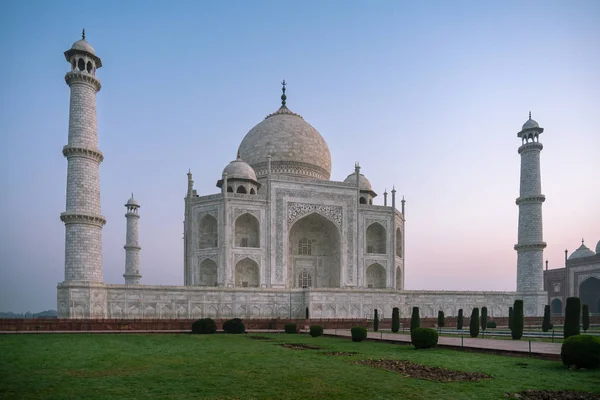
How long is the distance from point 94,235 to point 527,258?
89.9 feet

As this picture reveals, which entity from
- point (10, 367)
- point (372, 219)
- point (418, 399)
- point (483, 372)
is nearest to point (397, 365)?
point (483, 372)

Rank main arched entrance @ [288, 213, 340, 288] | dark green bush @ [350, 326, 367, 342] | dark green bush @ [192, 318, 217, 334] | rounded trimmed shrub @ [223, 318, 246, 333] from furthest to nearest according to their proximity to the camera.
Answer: main arched entrance @ [288, 213, 340, 288], rounded trimmed shrub @ [223, 318, 246, 333], dark green bush @ [192, 318, 217, 334], dark green bush @ [350, 326, 367, 342]

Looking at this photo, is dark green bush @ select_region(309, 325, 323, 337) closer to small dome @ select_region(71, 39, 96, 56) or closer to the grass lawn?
the grass lawn

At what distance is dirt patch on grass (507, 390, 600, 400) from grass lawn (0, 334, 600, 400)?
23 cm

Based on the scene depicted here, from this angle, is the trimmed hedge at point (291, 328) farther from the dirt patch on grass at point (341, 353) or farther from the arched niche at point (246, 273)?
the arched niche at point (246, 273)

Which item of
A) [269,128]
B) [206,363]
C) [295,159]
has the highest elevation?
[269,128]

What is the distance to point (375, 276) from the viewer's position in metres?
38.4

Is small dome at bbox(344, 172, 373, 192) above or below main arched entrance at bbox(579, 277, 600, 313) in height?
above

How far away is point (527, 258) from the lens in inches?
1398

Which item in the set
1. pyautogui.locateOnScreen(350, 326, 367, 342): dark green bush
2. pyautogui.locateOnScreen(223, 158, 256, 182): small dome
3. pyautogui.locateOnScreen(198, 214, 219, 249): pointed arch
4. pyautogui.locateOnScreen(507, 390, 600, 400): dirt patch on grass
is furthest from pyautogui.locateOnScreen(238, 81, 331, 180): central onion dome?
pyautogui.locateOnScreen(507, 390, 600, 400): dirt patch on grass

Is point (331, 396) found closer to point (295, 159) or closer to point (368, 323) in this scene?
point (368, 323)

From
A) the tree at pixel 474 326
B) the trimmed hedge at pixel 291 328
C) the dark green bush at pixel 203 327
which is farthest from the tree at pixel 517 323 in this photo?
the dark green bush at pixel 203 327

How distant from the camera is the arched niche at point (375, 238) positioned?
3897cm

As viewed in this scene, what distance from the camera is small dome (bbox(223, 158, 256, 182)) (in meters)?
35.8
